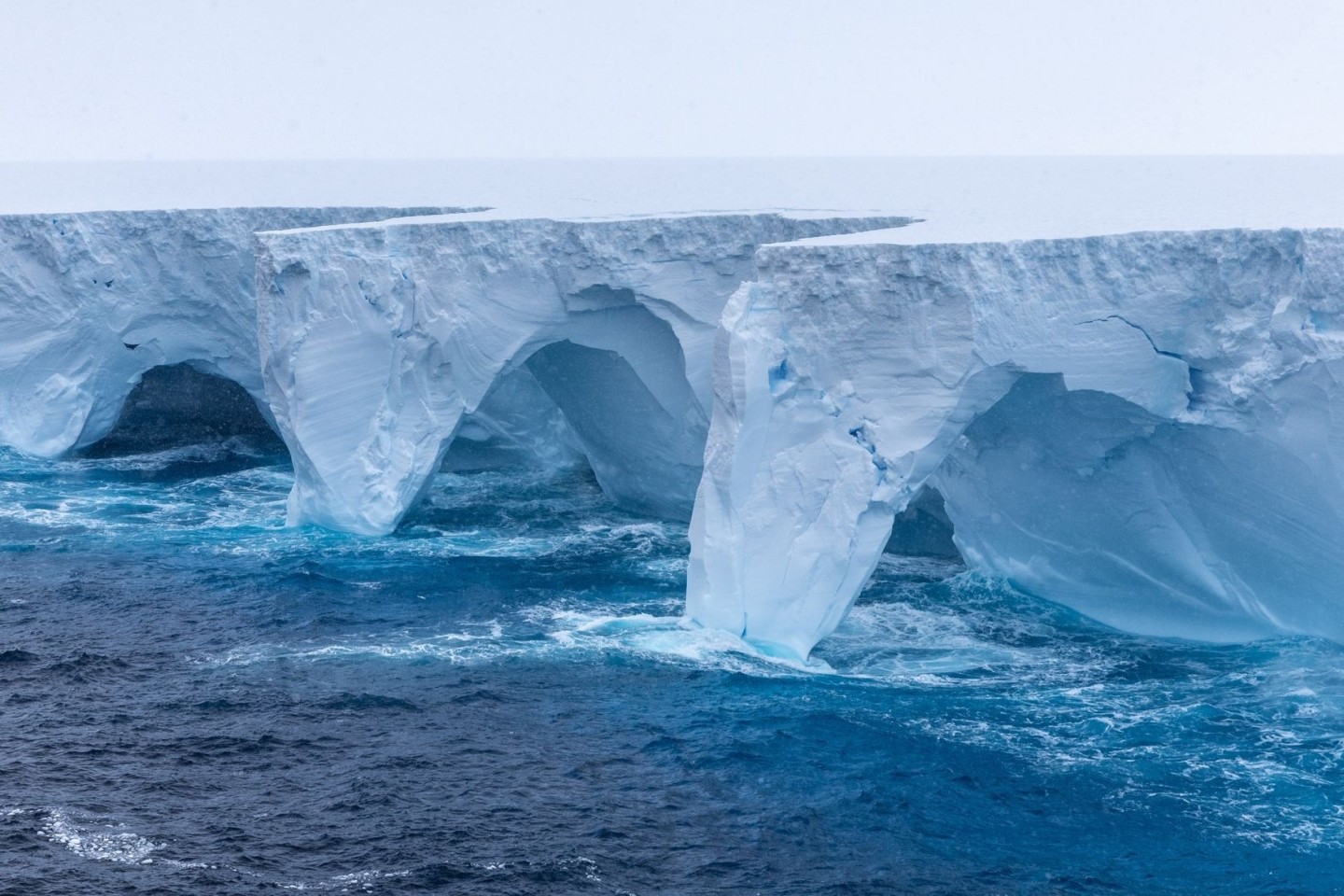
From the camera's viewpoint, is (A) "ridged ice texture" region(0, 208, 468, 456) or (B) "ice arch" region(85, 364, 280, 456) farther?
(B) "ice arch" region(85, 364, 280, 456)

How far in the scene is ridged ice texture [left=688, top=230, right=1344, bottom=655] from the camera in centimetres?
1332

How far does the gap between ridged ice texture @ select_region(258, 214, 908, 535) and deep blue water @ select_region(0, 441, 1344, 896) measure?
1.49 meters

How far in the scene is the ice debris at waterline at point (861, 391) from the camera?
44.3 ft

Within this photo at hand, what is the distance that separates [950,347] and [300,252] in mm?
8403

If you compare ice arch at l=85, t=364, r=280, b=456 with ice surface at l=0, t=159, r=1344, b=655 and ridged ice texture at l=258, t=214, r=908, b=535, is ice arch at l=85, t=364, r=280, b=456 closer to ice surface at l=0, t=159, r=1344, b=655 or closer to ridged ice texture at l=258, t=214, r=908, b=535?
ice surface at l=0, t=159, r=1344, b=655

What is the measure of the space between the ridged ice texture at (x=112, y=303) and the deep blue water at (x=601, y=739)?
571 centimetres

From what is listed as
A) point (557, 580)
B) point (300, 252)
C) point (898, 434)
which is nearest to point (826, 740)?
point (898, 434)

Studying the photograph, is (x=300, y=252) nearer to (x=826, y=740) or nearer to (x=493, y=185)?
(x=826, y=740)

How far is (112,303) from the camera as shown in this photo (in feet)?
72.6

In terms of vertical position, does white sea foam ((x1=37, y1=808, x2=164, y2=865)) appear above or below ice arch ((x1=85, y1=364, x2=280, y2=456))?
below

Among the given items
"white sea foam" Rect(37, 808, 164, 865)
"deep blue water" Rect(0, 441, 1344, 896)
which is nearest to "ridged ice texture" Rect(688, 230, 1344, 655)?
"deep blue water" Rect(0, 441, 1344, 896)

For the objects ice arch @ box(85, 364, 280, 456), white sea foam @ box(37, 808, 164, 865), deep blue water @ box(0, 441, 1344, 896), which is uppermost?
ice arch @ box(85, 364, 280, 456)

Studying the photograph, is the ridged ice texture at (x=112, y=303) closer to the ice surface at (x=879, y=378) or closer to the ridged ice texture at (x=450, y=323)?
the ice surface at (x=879, y=378)

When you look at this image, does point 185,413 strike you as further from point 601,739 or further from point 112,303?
point 601,739
